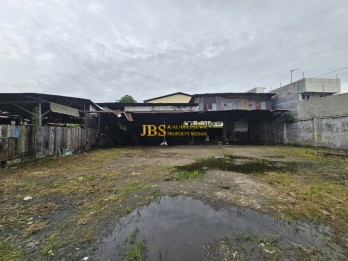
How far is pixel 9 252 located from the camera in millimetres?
2480

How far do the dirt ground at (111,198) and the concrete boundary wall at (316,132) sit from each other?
859 cm

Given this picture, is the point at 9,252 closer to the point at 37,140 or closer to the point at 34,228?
the point at 34,228

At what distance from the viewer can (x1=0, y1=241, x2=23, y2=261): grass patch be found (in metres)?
2.37

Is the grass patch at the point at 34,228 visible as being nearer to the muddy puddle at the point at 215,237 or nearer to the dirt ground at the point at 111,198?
the dirt ground at the point at 111,198

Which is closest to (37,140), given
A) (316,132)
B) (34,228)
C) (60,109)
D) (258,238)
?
(60,109)

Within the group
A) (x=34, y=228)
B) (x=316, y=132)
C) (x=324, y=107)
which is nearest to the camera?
(x=34, y=228)

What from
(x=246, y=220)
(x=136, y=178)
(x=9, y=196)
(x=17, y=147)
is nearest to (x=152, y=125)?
(x=17, y=147)

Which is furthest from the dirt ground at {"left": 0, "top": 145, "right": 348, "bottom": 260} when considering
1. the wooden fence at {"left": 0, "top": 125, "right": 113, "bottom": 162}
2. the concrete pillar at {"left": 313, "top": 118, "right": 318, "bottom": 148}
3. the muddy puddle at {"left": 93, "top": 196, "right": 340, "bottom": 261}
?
the concrete pillar at {"left": 313, "top": 118, "right": 318, "bottom": 148}

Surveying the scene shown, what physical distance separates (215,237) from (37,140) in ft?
31.5

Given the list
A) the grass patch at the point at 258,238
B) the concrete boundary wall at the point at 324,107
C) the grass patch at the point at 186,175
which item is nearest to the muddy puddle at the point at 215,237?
the grass patch at the point at 258,238

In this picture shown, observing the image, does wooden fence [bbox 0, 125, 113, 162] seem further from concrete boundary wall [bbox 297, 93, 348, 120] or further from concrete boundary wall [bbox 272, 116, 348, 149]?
concrete boundary wall [bbox 297, 93, 348, 120]

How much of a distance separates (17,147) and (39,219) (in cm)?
618

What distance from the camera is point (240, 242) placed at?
8.87ft

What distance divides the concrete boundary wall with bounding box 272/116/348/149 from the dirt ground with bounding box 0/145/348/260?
28.2ft
